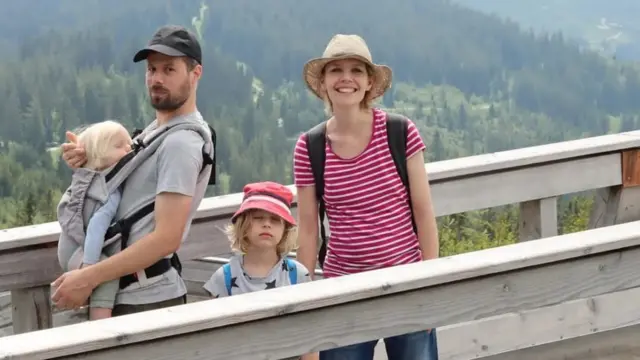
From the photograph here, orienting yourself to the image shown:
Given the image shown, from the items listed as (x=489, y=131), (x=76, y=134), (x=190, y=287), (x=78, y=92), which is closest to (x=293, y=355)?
(x=76, y=134)

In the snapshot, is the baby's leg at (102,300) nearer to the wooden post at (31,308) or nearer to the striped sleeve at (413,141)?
the wooden post at (31,308)

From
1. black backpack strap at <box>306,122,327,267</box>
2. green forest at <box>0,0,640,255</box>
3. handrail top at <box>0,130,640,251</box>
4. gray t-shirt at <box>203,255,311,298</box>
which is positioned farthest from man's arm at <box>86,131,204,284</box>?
green forest at <box>0,0,640,255</box>

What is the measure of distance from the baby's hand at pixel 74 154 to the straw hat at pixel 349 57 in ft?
2.10

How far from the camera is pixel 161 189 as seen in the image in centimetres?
284

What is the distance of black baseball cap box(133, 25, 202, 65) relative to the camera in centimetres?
295

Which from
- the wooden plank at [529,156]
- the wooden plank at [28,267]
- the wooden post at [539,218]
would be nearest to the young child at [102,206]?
the wooden plank at [28,267]

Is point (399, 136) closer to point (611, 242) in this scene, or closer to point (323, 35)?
point (611, 242)

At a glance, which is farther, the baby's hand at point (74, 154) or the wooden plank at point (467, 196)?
the wooden plank at point (467, 196)

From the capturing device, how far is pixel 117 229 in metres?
2.93

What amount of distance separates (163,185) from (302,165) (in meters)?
0.39

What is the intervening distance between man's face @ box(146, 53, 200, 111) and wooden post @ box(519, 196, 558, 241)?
1.63m

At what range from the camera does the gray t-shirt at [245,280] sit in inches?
120

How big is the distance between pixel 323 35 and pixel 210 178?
159815 mm

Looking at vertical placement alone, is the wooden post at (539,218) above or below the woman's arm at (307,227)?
below
